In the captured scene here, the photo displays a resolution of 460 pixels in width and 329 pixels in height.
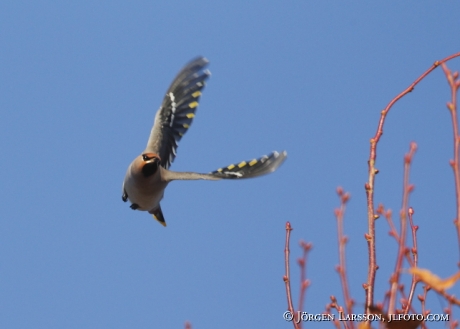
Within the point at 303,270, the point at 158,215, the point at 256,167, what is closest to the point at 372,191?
the point at 303,270

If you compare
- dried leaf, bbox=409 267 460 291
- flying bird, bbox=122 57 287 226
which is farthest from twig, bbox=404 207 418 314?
flying bird, bbox=122 57 287 226

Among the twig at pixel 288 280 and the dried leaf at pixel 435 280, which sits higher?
the twig at pixel 288 280

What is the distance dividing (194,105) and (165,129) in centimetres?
44

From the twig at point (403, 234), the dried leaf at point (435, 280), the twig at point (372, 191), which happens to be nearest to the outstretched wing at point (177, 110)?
the twig at point (372, 191)

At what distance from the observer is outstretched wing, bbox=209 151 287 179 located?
4.51 m

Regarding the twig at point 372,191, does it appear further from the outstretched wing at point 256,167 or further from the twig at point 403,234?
the outstretched wing at point 256,167

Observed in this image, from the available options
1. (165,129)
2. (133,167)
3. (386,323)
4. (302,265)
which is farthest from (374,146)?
(165,129)

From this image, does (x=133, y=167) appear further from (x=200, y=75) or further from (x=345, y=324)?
(x=345, y=324)

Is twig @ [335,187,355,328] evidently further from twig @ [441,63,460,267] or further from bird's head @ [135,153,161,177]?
bird's head @ [135,153,161,177]

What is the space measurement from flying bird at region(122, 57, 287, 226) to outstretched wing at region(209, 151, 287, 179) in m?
0.11

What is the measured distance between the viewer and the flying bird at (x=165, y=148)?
5574mm

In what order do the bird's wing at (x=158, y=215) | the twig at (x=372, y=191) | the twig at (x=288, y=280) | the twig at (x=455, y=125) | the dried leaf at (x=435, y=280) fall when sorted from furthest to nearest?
the bird's wing at (x=158, y=215) < the twig at (x=288, y=280) < the twig at (x=372, y=191) < the twig at (x=455, y=125) < the dried leaf at (x=435, y=280)

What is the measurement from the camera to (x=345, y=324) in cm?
195

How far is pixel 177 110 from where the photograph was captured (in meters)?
6.83
